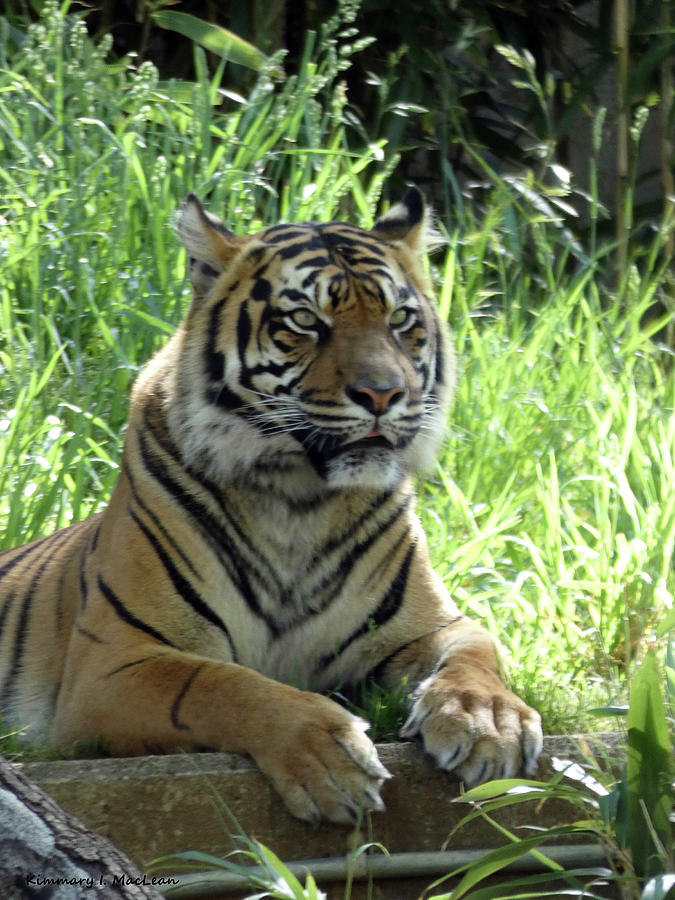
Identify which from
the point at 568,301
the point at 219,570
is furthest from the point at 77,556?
the point at 568,301

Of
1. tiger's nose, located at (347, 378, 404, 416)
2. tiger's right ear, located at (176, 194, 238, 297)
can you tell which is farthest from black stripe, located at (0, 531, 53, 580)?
tiger's nose, located at (347, 378, 404, 416)

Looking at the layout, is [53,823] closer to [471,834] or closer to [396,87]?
[471,834]

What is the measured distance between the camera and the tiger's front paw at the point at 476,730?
2.46 m

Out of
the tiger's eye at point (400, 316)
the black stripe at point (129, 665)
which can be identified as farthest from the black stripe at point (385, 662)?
the tiger's eye at point (400, 316)

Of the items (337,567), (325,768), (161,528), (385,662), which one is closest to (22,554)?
(161,528)

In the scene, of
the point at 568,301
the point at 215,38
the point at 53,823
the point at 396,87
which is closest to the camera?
the point at 53,823

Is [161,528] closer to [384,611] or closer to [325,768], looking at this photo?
[384,611]

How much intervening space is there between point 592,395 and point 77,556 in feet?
7.28

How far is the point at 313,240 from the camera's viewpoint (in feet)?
10.6

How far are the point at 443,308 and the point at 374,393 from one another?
2.12 m

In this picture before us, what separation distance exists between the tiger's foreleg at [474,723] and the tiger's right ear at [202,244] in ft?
3.71

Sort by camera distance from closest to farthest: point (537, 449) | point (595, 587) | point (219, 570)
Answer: point (219, 570), point (595, 587), point (537, 449)

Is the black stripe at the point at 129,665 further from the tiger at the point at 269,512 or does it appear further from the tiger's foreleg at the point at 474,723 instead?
the tiger's foreleg at the point at 474,723

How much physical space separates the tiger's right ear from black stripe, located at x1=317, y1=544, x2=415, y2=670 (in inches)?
33.5
